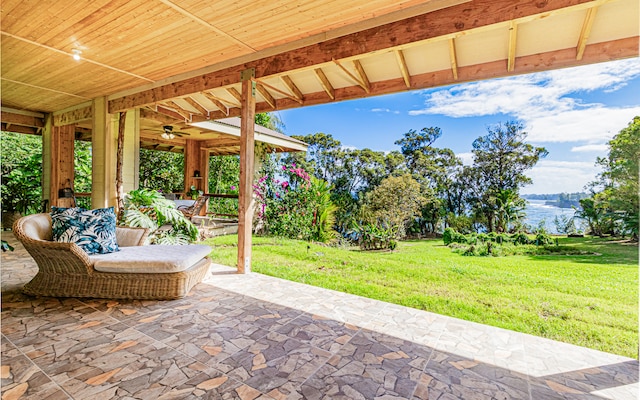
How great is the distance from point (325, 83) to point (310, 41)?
0.89m

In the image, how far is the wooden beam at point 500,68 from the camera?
2828 millimetres

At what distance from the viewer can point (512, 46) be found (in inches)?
119

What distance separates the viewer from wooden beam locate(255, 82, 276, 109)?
498 centimetres

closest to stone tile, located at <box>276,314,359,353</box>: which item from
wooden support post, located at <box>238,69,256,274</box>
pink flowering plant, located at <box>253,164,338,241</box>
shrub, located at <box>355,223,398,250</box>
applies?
wooden support post, located at <box>238,69,256,274</box>

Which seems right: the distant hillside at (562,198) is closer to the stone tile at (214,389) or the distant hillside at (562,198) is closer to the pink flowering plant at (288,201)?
the pink flowering plant at (288,201)

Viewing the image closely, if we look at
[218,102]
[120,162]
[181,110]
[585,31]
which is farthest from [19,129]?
[585,31]

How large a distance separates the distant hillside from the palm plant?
27.4 ft

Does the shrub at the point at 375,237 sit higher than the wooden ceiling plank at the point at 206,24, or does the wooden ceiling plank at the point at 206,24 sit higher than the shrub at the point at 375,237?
the wooden ceiling plank at the point at 206,24

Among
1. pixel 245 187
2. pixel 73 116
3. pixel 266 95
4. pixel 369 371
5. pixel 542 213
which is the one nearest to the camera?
pixel 369 371

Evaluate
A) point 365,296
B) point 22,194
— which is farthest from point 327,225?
point 22,194

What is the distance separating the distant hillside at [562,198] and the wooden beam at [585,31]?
4997 mm

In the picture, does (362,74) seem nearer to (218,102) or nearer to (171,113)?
(218,102)

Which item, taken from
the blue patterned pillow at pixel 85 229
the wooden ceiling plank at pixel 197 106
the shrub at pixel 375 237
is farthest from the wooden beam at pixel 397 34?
the shrub at pixel 375 237

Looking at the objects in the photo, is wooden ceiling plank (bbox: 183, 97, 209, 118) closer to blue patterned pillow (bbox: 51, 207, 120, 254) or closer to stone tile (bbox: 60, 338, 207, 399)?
blue patterned pillow (bbox: 51, 207, 120, 254)
